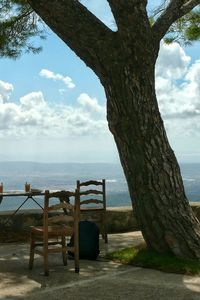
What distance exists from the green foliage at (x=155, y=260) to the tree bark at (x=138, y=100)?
14 centimetres

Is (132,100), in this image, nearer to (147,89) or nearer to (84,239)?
(147,89)

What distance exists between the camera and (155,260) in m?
6.62

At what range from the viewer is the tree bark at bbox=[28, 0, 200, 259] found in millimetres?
6645

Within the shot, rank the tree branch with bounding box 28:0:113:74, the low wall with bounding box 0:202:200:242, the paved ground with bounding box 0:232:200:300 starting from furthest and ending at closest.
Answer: the low wall with bounding box 0:202:200:242 → the tree branch with bounding box 28:0:113:74 → the paved ground with bounding box 0:232:200:300

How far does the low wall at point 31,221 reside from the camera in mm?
9422

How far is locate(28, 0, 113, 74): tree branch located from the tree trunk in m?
0.39

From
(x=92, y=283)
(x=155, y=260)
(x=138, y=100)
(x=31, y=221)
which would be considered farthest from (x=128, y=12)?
(x=31, y=221)

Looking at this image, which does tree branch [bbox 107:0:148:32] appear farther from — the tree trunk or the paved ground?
the paved ground

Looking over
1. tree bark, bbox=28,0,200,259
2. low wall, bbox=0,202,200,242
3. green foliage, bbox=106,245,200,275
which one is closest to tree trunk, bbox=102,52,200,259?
tree bark, bbox=28,0,200,259

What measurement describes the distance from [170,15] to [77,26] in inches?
58.7

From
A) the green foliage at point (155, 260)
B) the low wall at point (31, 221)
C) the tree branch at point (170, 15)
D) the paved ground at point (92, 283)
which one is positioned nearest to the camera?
the paved ground at point (92, 283)

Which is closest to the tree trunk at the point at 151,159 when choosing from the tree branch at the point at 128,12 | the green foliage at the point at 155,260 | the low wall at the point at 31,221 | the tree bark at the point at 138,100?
the tree bark at the point at 138,100

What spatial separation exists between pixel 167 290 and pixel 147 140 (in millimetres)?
2077

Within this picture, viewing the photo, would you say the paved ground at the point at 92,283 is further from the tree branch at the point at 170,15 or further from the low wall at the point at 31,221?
the tree branch at the point at 170,15
